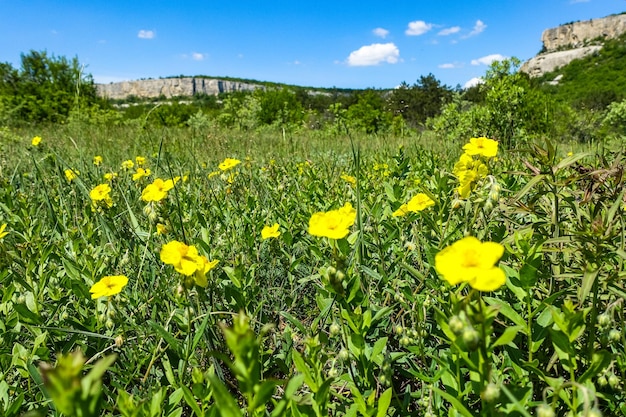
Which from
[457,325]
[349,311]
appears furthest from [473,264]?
[349,311]

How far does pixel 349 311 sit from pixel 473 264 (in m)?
0.51

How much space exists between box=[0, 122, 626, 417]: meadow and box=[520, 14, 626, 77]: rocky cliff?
99.3m

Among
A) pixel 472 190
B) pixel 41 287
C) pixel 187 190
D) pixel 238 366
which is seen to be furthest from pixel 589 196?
pixel 187 190

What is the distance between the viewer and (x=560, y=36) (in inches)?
4737

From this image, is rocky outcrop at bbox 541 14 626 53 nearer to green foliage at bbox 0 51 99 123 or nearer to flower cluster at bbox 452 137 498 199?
green foliage at bbox 0 51 99 123

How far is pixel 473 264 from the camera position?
2.67 feet

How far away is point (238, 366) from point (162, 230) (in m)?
1.19

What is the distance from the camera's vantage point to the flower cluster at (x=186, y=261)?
116cm

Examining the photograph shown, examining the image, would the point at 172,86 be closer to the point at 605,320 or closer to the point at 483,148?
the point at 483,148

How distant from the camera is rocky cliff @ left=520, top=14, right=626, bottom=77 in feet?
299

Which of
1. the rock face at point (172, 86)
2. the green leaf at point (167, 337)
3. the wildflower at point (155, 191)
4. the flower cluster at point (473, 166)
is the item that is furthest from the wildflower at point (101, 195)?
the rock face at point (172, 86)

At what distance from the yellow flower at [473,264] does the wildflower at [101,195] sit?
6.23ft

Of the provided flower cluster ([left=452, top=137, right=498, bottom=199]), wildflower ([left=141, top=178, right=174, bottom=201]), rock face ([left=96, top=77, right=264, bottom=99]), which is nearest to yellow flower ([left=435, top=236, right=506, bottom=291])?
flower cluster ([left=452, top=137, right=498, bottom=199])

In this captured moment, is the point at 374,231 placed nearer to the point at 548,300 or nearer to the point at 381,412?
the point at 548,300
